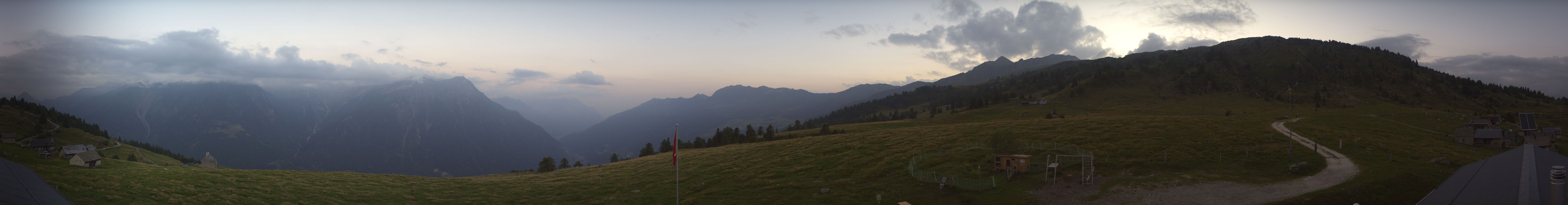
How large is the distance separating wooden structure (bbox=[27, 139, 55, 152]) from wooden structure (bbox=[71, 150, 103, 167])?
90.6 feet

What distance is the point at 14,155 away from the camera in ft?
156

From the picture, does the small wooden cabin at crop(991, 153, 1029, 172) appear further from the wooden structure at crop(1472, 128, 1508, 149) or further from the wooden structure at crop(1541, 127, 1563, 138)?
the wooden structure at crop(1541, 127, 1563, 138)

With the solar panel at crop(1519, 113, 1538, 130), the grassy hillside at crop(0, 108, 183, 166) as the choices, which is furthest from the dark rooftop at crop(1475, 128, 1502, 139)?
the grassy hillside at crop(0, 108, 183, 166)

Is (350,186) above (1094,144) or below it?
below

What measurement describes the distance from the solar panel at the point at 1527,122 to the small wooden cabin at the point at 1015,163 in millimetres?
80656

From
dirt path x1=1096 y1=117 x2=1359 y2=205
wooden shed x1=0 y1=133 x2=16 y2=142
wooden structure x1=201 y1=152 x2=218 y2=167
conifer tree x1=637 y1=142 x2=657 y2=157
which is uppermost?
wooden shed x1=0 y1=133 x2=16 y2=142

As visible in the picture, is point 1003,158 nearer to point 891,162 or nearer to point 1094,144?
point 891,162

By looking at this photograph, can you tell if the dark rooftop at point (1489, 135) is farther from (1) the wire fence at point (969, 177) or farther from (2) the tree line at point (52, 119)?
(2) the tree line at point (52, 119)

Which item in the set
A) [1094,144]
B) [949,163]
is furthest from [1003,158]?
[1094,144]

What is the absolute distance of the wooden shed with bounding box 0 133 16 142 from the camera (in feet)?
202

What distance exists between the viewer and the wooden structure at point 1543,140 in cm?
6638

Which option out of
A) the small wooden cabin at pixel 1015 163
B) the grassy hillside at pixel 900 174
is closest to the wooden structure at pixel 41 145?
the grassy hillside at pixel 900 174

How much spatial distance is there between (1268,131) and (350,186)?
102998mm

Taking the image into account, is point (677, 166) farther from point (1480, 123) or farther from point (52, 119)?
point (52, 119)
